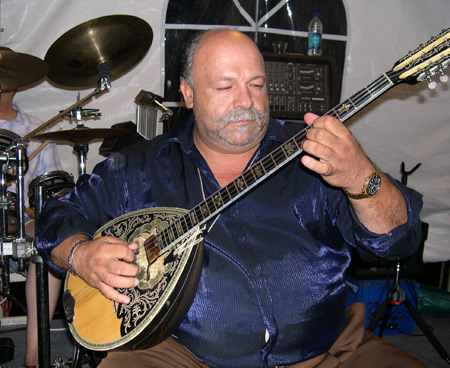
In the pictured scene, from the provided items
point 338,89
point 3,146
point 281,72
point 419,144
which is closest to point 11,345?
point 3,146

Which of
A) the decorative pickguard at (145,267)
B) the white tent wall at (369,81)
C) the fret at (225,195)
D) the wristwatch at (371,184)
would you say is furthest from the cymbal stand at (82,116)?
the wristwatch at (371,184)

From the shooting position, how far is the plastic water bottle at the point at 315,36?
319cm

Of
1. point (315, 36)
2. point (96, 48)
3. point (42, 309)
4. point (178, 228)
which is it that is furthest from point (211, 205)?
point (315, 36)

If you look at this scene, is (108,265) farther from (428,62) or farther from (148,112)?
(148,112)

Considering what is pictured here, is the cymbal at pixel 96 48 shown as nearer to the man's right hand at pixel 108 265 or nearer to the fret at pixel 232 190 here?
the man's right hand at pixel 108 265

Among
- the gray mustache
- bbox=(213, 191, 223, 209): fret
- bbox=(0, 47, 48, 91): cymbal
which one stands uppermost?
bbox=(0, 47, 48, 91): cymbal

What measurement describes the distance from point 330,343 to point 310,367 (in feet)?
0.35

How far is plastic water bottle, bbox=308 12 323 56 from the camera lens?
319 cm

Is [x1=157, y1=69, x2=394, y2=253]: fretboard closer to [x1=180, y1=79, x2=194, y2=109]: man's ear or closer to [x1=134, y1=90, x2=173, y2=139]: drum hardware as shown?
[x1=180, y1=79, x2=194, y2=109]: man's ear

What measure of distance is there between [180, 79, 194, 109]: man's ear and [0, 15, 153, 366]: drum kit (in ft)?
1.86

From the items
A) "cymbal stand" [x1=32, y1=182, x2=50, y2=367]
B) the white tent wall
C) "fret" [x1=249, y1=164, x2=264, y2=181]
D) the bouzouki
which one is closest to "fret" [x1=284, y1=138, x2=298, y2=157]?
the bouzouki

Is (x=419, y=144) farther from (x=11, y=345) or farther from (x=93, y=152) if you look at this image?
(x=11, y=345)

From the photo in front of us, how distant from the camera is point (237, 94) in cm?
173

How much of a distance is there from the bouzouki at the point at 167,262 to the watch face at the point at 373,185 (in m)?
0.20
